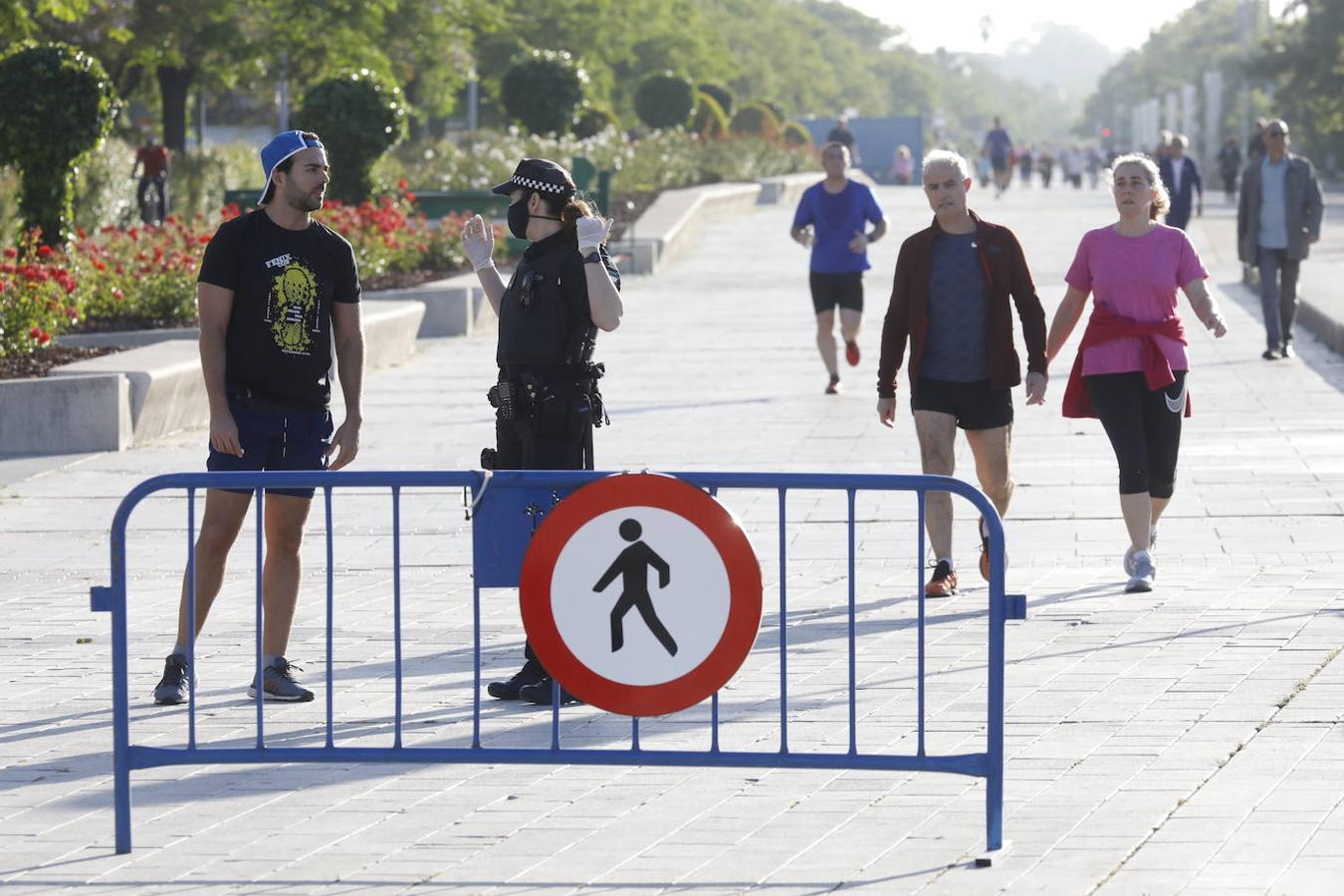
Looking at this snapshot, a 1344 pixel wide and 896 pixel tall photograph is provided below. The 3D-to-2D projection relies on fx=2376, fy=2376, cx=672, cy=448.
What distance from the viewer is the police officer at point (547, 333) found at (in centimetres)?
734

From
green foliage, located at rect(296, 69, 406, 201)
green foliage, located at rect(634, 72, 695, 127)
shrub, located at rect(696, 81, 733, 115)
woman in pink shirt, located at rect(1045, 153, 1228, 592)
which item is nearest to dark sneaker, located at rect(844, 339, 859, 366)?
woman in pink shirt, located at rect(1045, 153, 1228, 592)

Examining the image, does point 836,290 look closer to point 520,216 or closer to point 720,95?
point 520,216

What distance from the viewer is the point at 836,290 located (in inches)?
638

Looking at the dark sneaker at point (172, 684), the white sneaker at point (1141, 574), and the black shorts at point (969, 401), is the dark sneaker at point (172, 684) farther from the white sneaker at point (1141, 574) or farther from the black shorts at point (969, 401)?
the white sneaker at point (1141, 574)

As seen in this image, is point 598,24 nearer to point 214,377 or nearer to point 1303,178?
point 1303,178

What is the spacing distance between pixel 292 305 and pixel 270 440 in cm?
42

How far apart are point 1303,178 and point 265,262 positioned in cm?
1244

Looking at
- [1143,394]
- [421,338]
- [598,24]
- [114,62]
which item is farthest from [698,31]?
[1143,394]

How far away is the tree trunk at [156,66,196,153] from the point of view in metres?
43.7

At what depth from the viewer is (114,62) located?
1640 inches

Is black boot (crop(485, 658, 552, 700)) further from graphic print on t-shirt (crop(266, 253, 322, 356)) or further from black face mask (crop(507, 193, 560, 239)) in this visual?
black face mask (crop(507, 193, 560, 239))

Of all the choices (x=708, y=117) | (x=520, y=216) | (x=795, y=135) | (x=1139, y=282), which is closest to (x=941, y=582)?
(x=1139, y=282)

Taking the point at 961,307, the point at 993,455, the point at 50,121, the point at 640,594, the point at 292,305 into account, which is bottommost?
the point at 993,455

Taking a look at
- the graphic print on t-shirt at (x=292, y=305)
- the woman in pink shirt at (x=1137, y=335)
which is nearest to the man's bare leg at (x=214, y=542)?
the graphic print on t-shirt at (x=292, y=305)
